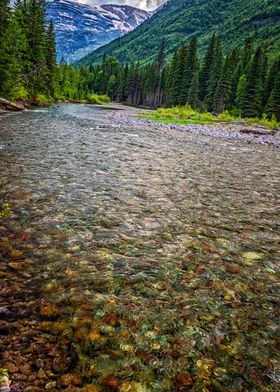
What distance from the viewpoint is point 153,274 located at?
13.6ft

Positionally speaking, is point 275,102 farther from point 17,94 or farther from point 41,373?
point 41,373

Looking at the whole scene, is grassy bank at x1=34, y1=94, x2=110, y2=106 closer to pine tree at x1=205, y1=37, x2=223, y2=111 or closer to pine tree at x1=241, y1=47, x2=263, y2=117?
pine tree at x1=205, y1=37, x2=223, y2=111

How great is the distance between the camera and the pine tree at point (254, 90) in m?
60.3

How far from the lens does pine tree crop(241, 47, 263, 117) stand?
60312mm

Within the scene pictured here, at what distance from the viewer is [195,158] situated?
46.5ft

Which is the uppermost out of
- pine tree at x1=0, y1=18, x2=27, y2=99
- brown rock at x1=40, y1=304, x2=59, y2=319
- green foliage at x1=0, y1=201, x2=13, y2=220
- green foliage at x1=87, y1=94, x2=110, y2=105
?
pine tree at x1=0, y1=18, x2=27, y2=99

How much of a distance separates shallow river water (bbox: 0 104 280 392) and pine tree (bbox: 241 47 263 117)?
5796cm

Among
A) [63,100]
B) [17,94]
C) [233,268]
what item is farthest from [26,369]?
[63,100]

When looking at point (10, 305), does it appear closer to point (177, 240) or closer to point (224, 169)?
point (177, 240)

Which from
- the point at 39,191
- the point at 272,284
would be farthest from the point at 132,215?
the point at 272,284

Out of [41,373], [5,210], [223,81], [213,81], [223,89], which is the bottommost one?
[5,210]

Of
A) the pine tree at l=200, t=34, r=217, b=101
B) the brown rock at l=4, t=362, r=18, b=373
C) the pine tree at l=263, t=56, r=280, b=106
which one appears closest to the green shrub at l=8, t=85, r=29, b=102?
the brown rock at l=4, t=362, r=18, b=373

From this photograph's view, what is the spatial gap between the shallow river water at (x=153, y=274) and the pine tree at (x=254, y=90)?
57959 millimetres

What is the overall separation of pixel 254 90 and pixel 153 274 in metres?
64.2
